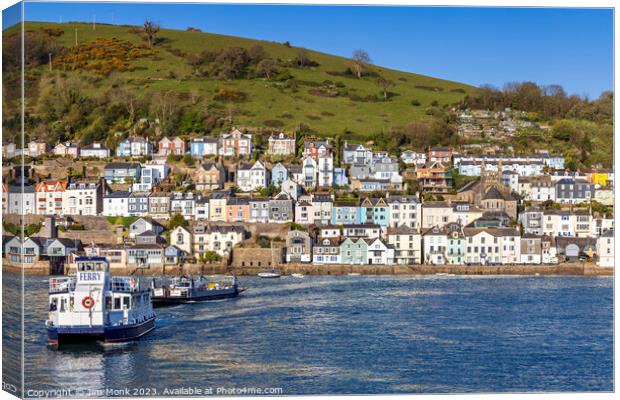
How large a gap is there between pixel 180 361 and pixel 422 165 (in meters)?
22.5

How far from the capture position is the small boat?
90.5 feet

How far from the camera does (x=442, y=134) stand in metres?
39.6

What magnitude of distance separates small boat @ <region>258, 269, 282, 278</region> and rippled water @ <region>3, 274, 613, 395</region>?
4.39 m

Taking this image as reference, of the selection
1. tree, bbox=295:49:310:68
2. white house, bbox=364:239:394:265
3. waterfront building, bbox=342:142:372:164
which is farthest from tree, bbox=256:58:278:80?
white house, bbox=364:239:394:265

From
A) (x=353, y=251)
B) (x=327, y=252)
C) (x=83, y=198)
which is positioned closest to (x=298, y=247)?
(x=327, y=252)

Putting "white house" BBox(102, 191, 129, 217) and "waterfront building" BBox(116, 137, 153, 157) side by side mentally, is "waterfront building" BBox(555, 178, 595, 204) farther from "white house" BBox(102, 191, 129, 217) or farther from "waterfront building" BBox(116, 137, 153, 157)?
"waterfront building" BBox(116, 137, 153, 157)

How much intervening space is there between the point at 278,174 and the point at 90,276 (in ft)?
63.9

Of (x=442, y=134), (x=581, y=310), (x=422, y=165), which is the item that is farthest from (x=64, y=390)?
(x=442, y=134)

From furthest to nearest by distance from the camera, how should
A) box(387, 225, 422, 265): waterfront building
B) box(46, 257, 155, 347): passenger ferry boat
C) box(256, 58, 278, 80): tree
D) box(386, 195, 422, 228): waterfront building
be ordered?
box(256, 58, 278, 80): tree → box(386, 195, 422, 228): waterfront building → box(387, 225, 422, 265): waterfront building → box(46, 257, 155, 347): passenger ferry boat

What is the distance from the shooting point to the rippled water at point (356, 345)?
512 inches

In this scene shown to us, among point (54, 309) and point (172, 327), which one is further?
point (172, 327)

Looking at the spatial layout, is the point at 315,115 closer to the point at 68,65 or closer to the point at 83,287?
the point at 68,65

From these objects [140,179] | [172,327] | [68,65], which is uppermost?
[68,65]

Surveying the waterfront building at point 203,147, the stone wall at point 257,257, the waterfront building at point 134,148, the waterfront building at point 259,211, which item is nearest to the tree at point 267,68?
the waterfront building at point 203,147
